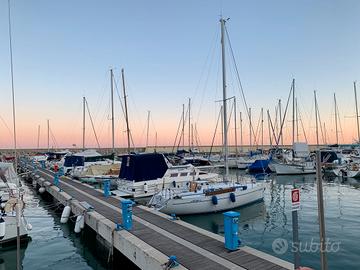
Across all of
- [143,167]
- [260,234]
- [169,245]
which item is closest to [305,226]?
[260,234]

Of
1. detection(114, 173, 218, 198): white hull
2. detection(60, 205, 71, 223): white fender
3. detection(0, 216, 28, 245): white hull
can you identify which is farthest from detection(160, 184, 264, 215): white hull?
detection(0, 216, 28, 245): white hull

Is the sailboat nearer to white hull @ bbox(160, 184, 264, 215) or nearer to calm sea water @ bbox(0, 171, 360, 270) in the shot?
white hull @ bbox(160, 184, 264, 215)

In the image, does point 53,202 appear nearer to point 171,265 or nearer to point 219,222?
point 219,222

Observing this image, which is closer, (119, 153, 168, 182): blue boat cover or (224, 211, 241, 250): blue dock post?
(224, 211, 241, 250): blue dock post

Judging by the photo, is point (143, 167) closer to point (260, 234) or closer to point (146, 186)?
point (146, 186)

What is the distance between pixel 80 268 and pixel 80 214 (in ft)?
16.8

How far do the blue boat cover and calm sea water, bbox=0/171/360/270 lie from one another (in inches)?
217

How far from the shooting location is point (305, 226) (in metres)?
16.9

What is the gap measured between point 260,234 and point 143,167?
34.1 feet

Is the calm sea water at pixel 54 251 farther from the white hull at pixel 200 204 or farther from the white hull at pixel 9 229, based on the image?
the white hull at pixel 200 204

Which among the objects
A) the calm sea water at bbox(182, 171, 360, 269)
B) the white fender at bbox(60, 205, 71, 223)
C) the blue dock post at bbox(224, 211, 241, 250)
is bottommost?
the calm sea water at bbox(182, 171, 360, 269)

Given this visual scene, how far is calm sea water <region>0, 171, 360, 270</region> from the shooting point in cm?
1248

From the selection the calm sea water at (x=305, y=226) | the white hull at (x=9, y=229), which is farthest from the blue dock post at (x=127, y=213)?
the white hull at (x=9, y=229)

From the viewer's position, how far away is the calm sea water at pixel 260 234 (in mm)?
12484
